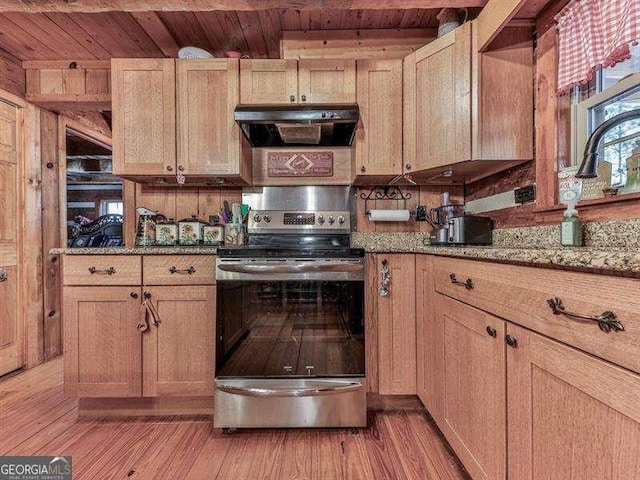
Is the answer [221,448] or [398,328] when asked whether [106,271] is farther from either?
[398,328]

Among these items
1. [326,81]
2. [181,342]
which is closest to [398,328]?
[181,342]

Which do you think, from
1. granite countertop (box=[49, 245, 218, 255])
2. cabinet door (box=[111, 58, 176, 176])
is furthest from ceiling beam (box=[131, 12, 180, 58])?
granite countertop (box=[49, 245, 218, 255])

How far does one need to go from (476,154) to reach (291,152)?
3.82 ft

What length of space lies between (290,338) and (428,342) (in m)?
0.68

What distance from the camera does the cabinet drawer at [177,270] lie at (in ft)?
5.50

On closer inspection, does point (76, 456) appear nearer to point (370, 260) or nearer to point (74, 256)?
point (74, 256)

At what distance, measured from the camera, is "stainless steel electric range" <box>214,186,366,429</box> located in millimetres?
1587

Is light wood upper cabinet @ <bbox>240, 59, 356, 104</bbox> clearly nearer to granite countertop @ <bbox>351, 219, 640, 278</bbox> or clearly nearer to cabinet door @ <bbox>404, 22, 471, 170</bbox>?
cabinet door @ <bbox>404, 22, 471, 170</bbox>

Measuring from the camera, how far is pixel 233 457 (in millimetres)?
1431

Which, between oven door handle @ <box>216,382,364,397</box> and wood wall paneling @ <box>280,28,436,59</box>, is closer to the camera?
oven door handle @ <box>216,382,364,397</box>

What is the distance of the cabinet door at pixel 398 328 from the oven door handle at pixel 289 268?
23 centimetres

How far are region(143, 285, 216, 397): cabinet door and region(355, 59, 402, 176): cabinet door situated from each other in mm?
1188

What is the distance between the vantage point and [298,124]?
1865 mm

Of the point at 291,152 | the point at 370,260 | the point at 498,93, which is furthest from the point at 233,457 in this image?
the point at 498,93
